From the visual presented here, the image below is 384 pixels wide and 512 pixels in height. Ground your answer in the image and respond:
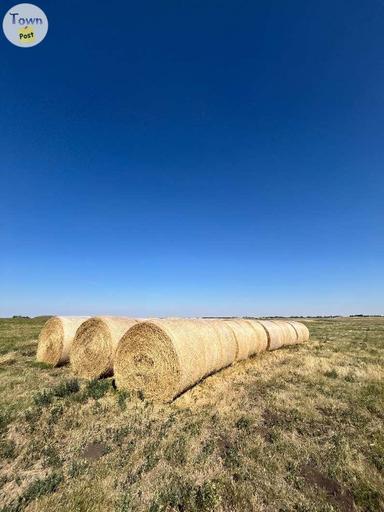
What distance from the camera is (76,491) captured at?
13.2 feet

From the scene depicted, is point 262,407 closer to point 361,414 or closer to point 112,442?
point 361,414

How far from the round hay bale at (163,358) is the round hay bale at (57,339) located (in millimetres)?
3605

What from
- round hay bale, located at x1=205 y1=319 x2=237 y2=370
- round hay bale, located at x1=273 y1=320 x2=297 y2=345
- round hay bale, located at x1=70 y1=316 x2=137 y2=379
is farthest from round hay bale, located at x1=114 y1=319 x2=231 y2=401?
round hay bale, located at x1=273 y1=320 x2=297 y2=345

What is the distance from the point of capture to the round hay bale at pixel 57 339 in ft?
37.0

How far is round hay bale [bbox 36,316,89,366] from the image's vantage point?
1126 centimetres

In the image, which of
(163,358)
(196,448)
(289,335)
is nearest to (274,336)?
→ (289,335)

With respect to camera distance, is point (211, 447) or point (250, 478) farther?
point (211, 447)

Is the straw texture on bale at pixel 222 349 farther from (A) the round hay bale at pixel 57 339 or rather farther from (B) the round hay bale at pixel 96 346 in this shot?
(A) the round hay bale at pixel 57 339

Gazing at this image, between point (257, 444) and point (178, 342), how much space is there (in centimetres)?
306

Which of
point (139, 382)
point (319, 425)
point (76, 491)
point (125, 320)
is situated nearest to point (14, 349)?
point (125, 320)

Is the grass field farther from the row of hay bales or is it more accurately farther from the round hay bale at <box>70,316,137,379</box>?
the round hay bale at <box>70,316,137,379</box>

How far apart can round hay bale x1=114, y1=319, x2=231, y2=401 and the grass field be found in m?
0.45

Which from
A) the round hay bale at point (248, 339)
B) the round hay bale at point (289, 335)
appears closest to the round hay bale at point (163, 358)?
the round hay bale at point (248, 339)

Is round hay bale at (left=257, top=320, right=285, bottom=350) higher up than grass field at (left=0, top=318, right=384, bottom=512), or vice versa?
round hay bale at (left=257, top=320, right=285, bottom=350)
